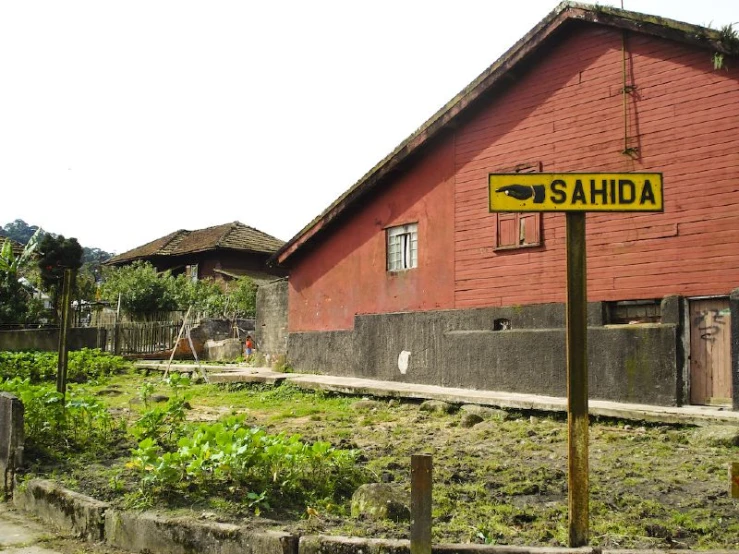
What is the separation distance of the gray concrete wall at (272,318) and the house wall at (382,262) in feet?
2.72

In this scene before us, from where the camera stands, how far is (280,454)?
17.5 ft

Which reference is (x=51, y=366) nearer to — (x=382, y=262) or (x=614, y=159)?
(x=382, y=262)

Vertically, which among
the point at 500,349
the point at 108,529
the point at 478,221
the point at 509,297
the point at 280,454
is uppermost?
the point at 478,221

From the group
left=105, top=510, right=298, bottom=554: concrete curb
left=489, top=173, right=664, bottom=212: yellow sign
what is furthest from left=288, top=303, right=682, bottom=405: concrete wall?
left=105, top=510, right=298, bottom=554: concrete curb

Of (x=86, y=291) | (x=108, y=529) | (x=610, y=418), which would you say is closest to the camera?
(x=108, y=529)

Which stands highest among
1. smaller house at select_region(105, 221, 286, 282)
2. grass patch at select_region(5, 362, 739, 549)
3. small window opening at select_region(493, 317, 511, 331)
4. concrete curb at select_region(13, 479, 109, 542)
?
smaller house at select_region(105, 221, 286, 282)

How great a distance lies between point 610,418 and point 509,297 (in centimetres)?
319

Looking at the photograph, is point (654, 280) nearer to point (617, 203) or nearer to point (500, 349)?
point (500, 349)

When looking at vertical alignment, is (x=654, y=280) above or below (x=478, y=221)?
below

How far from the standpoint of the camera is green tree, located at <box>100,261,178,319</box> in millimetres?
26656

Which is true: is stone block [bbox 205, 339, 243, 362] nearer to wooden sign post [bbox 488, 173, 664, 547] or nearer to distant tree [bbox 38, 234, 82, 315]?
distant tree [bbox 38, 234, 82, 315]

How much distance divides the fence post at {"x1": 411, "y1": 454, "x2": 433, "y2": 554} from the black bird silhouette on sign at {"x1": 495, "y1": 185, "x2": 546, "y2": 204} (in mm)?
1724

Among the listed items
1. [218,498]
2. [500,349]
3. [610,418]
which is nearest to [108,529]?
[218,498]

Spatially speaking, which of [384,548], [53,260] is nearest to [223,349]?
[53,260]
